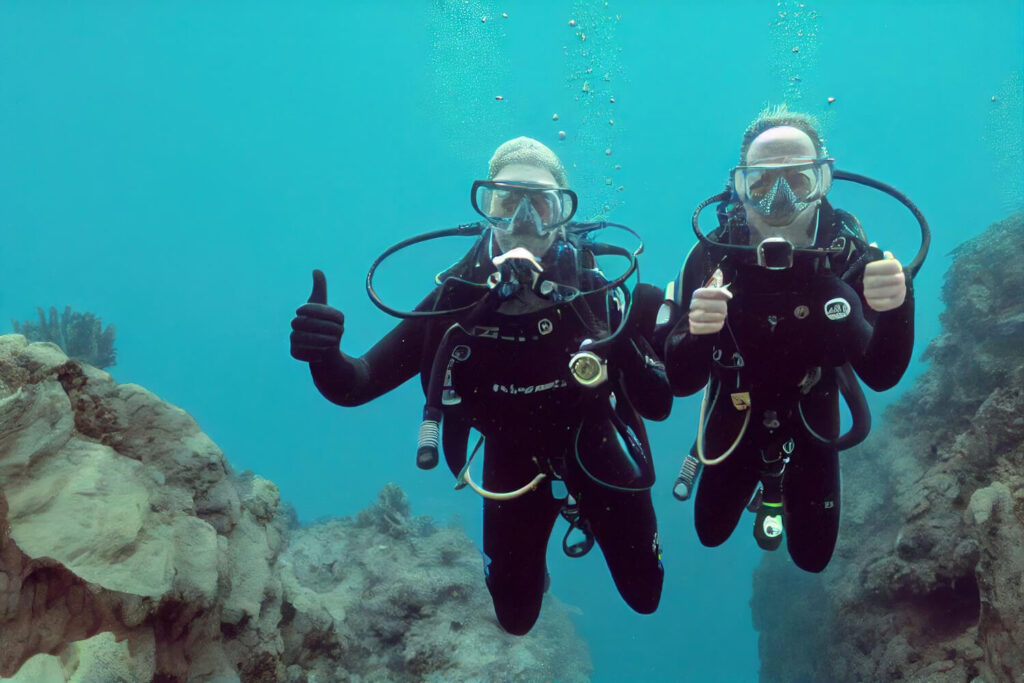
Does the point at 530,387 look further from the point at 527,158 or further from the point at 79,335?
the point at 79,335

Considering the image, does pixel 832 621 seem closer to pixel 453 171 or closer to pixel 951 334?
pixel 951 334

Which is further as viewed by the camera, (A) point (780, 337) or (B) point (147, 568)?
(A) point (780, 337)

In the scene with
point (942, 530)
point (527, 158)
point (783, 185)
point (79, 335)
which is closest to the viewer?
point (783, 185)

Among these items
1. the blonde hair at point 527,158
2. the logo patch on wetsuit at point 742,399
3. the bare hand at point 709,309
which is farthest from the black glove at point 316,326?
the logo patch on wetsuit at point 742,399

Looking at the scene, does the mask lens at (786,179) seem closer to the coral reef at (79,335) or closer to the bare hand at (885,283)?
the bare hand at (885,283)

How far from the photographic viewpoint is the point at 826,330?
325 centimetres

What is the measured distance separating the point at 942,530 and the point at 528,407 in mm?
3978

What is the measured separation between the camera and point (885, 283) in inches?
101

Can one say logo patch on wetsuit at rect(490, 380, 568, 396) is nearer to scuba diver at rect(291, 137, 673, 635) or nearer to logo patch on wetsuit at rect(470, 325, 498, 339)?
scuba diver at rect(291, 137, 673, 635)

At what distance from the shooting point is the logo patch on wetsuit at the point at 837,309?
3.02 metres

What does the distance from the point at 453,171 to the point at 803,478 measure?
340 ft

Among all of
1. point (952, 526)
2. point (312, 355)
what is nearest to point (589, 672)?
point (952, 526)

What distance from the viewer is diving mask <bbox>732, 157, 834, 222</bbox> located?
3240 mm

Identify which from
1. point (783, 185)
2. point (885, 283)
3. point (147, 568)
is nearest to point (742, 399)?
point (885, 283)
